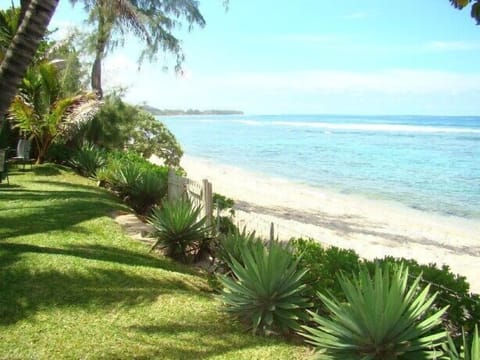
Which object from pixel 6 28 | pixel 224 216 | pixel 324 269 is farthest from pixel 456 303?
pixel 6 28

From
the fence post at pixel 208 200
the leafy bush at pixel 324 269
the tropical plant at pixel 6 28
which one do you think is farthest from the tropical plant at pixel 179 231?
the tropical plant at pixel 6 28

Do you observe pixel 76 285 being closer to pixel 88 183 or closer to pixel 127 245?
pixel 127 245

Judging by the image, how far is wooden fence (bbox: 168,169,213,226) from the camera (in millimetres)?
7984

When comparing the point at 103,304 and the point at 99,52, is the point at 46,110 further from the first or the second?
the point at 103,304

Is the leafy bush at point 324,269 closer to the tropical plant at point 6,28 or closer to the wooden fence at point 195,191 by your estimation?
Answer: the wooden fence at point 195,191

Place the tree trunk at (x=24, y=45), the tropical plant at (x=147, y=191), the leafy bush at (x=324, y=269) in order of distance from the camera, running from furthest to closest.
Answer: the tropical plant at (x=147, y=191) < the leafy bush at (x=324, y=269) < the tree trunk at (x=24, y=45)

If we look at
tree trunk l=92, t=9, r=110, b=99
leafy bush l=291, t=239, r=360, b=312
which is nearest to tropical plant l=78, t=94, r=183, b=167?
tree trunk l=92, t=9, r=110, b=99

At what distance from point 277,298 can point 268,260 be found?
0.39m

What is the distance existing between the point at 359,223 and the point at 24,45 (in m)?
12.4

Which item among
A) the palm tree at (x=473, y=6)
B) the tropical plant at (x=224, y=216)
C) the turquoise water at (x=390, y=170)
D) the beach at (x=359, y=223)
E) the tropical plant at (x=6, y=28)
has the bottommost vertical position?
the turquoise water at (x=390, y=170)

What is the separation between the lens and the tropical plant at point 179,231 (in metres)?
7.22

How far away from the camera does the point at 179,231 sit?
723 cm

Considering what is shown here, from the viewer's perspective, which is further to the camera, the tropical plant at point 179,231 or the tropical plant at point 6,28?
the tropical plant at point 6,28

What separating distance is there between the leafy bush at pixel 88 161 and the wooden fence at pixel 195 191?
5.20 m
